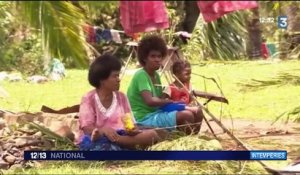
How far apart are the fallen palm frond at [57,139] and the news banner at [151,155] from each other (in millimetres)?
318

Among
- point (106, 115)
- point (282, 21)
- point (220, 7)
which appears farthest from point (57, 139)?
point (282, 21)

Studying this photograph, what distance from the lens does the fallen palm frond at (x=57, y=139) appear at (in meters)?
5.25

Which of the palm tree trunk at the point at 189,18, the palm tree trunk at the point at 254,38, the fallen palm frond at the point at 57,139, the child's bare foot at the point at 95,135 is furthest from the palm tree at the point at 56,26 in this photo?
the palm tree trunk at the point at 254,38

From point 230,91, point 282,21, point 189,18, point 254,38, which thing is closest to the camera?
point 282,21

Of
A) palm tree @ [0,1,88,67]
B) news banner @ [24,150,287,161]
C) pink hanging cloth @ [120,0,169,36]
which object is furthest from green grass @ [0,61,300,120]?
palm tree @ [0,1,88,67]

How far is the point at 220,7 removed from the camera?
312cm

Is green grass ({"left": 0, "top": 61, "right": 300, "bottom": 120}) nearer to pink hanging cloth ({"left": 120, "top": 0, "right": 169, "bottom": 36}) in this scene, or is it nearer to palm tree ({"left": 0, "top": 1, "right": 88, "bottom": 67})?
pink hanging cloth ({"left": 120, "top": 0, "right": 169, "bottom": 36})

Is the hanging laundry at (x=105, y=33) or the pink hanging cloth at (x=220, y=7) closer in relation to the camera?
the pink hanging cloth at (x=220, y=7)

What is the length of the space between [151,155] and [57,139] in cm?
98

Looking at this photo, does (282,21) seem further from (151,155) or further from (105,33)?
(151,155)

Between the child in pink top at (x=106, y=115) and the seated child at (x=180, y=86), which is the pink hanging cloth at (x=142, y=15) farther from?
the seated child at (x=180, y=86)

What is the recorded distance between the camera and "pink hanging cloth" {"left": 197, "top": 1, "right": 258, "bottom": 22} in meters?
3.04

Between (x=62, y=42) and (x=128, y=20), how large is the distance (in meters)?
0.38

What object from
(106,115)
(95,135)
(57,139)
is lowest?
(57,139)
